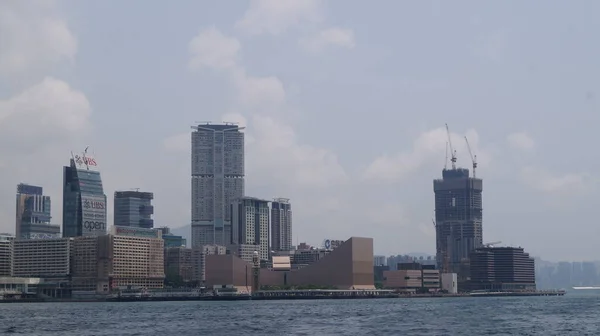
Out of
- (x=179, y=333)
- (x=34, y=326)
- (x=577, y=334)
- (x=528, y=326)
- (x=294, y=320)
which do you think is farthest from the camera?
(x=294, y=320)

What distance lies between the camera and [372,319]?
11394 centimetres

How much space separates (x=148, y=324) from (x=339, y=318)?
846 inches

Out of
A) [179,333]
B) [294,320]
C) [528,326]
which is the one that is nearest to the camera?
[179,333]

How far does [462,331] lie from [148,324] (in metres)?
34.9

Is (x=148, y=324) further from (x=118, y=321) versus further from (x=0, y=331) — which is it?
(x=0, y=331)

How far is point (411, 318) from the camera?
116 meters

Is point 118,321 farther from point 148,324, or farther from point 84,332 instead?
point 84,332

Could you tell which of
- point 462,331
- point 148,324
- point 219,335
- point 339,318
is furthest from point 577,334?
point 148,324

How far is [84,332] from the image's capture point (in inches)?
3666

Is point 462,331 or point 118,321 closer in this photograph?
point 462,331

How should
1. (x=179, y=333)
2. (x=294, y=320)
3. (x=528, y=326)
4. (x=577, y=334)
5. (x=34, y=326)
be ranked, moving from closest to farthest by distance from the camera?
(x=577, y=334), (x=179, y=333), (x=528, y=326), (x=34, y=326), (x=294, y=320)

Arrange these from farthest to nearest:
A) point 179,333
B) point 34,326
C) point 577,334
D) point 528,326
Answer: point 34,326 < point 528,326 < point 179,333 < point 577,334

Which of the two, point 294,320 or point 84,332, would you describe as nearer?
point 84,332

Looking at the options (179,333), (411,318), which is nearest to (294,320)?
(411,318)
